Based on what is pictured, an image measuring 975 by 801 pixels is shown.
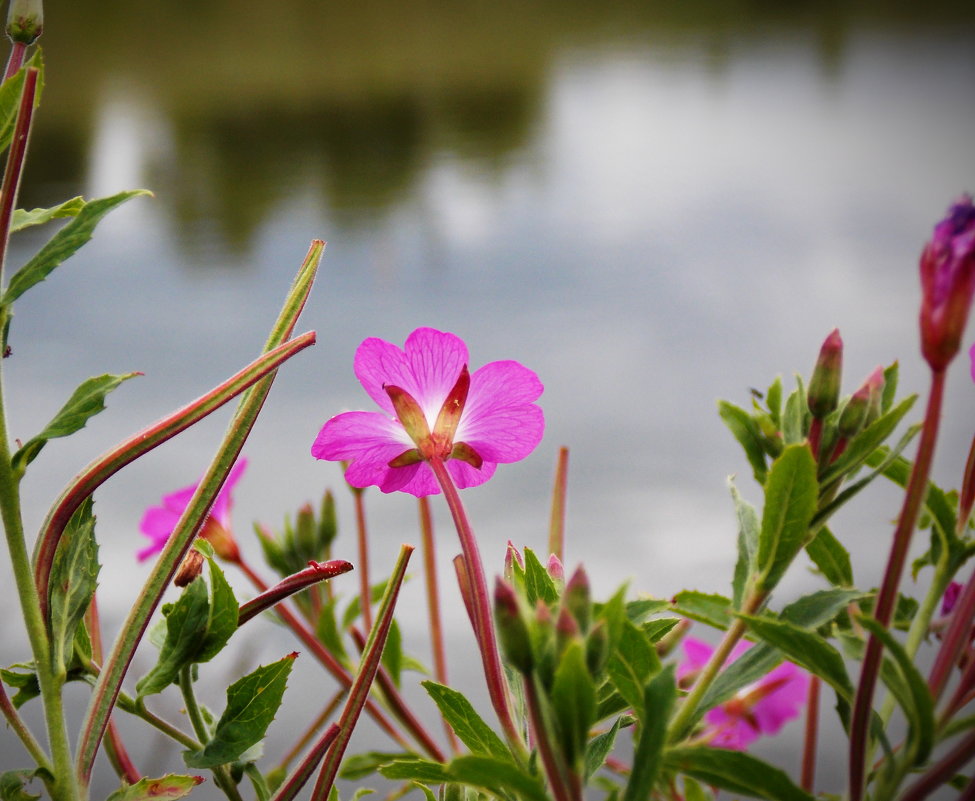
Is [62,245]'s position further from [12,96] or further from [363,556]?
[363,556]

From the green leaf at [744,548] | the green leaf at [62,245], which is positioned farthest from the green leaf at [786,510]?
the green leaf at [62,245]

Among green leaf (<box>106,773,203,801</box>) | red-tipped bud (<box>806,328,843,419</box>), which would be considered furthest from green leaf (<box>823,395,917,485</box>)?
green leaf (<box>106,773,203,801</box>)

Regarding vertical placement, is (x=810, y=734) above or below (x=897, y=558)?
below

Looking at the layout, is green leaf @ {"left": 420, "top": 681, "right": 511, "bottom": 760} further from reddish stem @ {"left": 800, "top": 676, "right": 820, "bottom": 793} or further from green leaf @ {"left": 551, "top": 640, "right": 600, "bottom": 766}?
reddish stem @ {"left": 800, "top": 676, "right": 820, "bottom": 793}

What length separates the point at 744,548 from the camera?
160 mm

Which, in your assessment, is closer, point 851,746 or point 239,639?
point 851,746

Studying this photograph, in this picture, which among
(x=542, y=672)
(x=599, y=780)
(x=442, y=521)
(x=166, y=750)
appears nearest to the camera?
(x=542, y=672)

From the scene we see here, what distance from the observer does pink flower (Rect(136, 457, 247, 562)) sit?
0.90 feet

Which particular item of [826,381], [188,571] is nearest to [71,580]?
[188,571]

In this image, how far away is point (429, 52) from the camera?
1982 mm

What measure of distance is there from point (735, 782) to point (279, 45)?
203 cm

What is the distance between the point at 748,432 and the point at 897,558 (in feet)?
0.20

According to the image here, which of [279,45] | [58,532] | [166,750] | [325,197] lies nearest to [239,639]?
[166,750]

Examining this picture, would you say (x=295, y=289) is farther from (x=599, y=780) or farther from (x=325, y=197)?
(x=325, y=197)
